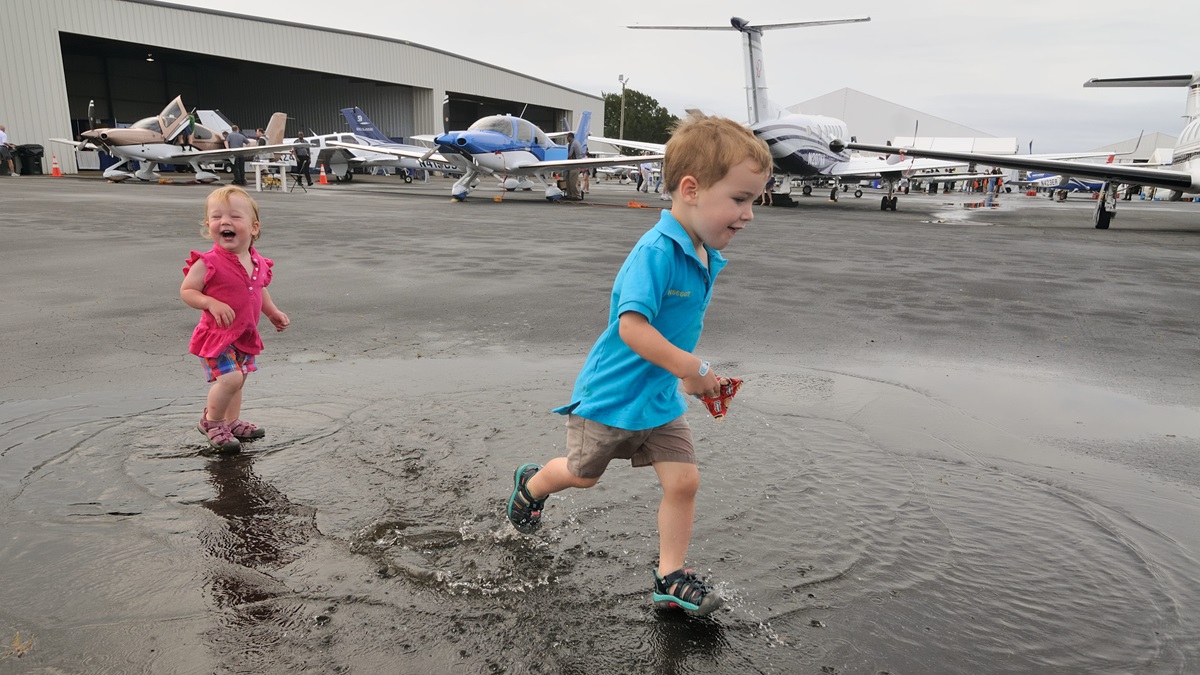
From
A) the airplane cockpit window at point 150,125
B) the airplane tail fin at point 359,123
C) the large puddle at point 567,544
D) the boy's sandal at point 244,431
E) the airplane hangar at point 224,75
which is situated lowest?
the large puddle at point 567,544

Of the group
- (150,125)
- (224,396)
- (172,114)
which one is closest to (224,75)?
(172,114)

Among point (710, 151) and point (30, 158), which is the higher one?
point (30, 158)

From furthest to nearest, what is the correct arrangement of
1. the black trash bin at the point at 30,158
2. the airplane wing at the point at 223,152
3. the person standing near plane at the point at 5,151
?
the black trash bin at the point at 30,158, the person standing near plane at the point at 5,151, the airplane wing at the point at 223,152

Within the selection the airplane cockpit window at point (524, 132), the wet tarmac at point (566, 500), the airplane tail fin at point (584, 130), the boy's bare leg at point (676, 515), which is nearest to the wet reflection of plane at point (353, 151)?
the airplane tail fin at point (584, 130)

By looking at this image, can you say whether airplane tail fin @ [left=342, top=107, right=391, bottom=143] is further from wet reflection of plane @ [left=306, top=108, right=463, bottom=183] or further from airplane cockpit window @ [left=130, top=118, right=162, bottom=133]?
airplane cockpit window @ [left=130, top=118, right=162, bottom=133]

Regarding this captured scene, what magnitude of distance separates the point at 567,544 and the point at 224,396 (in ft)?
6.28

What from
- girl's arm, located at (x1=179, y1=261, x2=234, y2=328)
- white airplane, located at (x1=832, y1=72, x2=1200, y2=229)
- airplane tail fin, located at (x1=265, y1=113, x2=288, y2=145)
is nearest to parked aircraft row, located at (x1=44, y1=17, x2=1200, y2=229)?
white airplane, located at (x1=832, y1=72, x2=1200, y2=229)

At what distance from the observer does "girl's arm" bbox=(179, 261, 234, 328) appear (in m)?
3.34

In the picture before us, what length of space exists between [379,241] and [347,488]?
31.8 ft

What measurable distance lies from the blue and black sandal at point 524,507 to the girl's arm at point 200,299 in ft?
5.63

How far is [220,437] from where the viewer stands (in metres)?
3.39

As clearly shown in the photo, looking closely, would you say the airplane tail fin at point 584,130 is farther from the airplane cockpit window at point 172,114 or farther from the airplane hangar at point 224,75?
the airplane cockpit window at point 172,114

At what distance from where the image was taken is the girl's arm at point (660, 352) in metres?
2.10

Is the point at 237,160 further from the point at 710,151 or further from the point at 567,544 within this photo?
the point at 710,151
